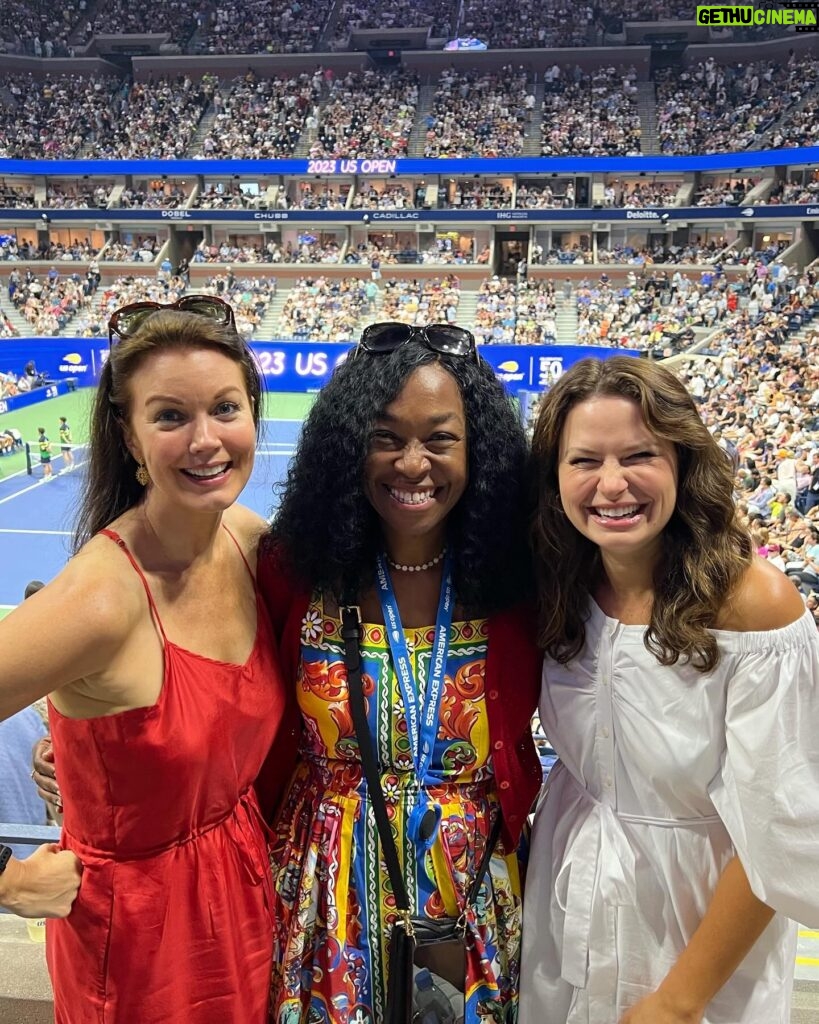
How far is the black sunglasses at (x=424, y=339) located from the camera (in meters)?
1.81

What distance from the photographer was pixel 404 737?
1.74 meters

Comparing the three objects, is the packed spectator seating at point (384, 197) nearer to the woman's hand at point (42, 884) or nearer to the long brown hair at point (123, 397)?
the long brown hair at point (123, 397)

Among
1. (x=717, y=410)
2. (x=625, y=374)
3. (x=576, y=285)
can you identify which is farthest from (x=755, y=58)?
(x=625, y=374)

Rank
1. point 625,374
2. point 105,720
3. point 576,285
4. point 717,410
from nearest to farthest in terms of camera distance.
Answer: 1. point 105,720
2. point 625,374
3. point 717,410
4. point 576,285

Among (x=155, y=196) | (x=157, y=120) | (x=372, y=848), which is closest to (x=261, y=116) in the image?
(x=157, y=120)

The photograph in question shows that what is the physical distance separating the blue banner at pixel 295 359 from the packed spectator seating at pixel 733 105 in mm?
12509

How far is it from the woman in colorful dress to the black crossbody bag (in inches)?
1.2

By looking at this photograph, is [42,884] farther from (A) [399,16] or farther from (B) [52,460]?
(A) [399,16]

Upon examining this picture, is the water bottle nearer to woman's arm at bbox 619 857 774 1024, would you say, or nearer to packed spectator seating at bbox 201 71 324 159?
woman's arm at bbox 619 857 774 1024

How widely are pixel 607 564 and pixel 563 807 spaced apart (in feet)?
1.69

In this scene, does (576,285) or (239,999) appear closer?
(239,999)

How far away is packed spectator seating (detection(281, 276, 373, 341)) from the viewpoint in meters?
23.2

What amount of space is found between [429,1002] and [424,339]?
1320 millimetres

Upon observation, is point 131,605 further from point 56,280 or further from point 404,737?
point 56,280
